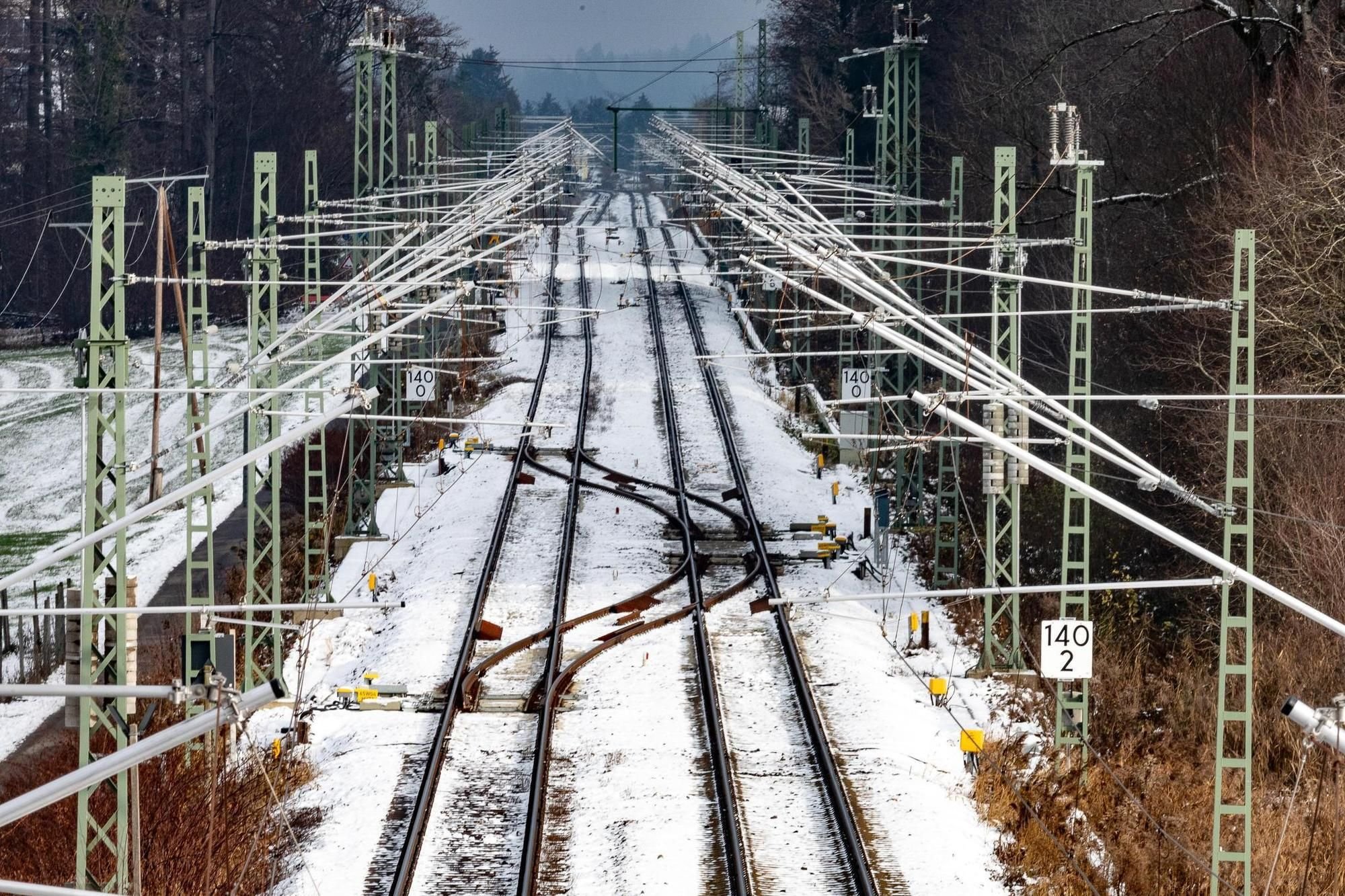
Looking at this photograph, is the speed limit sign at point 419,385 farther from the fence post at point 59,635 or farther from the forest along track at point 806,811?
the forest along track at point 806,811

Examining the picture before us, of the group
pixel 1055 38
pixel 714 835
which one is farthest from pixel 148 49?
pixel 714 835

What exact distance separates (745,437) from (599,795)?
20573 millimetres

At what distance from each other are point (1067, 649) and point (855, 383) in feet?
38.1

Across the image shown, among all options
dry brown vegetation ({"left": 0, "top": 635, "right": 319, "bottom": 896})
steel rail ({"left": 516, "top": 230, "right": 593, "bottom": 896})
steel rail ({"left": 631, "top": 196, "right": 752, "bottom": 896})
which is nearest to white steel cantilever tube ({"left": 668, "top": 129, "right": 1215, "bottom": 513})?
steel rail ({"left": 631, "top": 196, "right": 752, "bottom": 896})

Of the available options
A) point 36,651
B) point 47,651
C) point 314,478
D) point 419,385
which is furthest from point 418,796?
point 314,478

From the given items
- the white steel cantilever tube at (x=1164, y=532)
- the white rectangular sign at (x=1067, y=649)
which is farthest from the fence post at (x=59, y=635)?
the white steel cantilever tube at (x=1164, y=532)

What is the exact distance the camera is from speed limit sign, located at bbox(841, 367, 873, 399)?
28656mm

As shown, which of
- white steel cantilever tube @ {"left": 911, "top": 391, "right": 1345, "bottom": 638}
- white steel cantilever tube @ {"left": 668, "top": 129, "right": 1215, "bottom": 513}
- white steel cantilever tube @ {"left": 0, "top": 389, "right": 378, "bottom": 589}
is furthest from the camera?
white steel cantilever tube @ {"left": 668, "top": 129, "right": 1215, "bottom": 513}

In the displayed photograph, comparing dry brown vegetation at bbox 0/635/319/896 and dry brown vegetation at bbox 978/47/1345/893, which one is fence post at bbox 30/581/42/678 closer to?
dry brown vegetation at bbox 0/635/319/896

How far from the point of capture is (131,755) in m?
7.40

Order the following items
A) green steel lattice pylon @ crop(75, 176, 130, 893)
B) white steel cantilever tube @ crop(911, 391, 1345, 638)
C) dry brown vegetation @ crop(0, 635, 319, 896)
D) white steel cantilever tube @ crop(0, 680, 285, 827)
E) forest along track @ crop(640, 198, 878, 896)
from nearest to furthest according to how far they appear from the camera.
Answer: white steel cantilever tube @ crop(0, 680, 285, 827), white steel cantilever tube @ crop(911, 391, 1345, 638), green steel lattice pylon @ crop(75, 176, 130, 893), dry brown vegetation @ crop(0, 635, 319, 896), forest along track @ crop(640, 198, 878, 896)

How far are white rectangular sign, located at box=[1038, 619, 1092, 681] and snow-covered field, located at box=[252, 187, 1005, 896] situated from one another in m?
1.50

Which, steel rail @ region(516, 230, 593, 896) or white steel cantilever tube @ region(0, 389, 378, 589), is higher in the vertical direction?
white steel cantilever tube @ region(0, 389, 378, 589)

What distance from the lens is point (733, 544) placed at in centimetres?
2917
